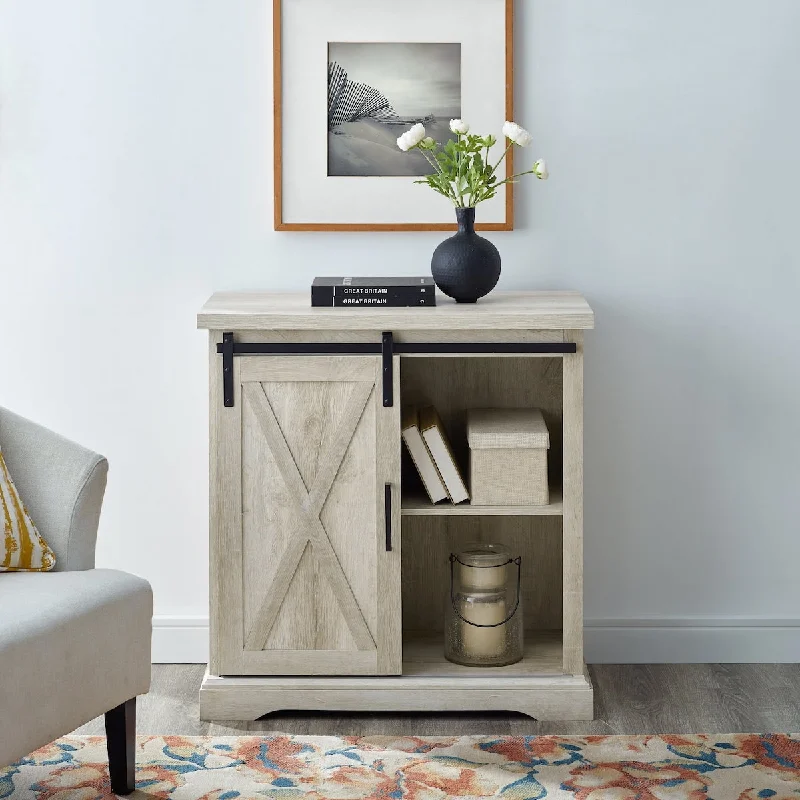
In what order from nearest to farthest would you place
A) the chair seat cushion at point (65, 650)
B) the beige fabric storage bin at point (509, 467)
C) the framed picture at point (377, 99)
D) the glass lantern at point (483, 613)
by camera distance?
the chair seat cushion at point (65, 650) < the beige fabric storage bin at point (509, 467) < the glass lantern at point (483, 613) < the framed picture at point (377, 99)

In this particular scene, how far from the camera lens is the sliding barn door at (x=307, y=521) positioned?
247 cm

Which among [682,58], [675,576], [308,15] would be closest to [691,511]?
[675,576]

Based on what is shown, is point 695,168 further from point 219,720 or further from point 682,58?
point 219,720

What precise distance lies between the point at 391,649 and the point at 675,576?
84 centimetres

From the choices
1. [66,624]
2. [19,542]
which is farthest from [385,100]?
[66,624]

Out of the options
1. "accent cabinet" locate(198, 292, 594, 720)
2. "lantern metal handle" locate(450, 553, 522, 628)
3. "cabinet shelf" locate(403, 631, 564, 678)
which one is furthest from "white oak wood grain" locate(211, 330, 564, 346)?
"cabinet shelf" locate(403, 631, 564, 678)

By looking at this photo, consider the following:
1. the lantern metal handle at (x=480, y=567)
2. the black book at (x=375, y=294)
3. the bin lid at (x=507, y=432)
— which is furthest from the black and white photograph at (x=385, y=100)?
the lantern metal handle at (x=480, y=567)

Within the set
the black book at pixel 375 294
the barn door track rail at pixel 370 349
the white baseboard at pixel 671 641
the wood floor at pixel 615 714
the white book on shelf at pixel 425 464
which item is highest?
the black book at pixel 375 294

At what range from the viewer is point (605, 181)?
2822mm

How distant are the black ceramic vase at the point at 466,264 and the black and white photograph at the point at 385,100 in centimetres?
32

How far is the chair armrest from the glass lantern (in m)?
0.88

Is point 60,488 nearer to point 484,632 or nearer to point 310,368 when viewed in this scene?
point 310,368

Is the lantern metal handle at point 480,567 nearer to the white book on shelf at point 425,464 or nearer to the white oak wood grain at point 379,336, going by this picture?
the white book on shelf at point 425,464

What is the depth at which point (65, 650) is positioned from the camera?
1.96 metres
